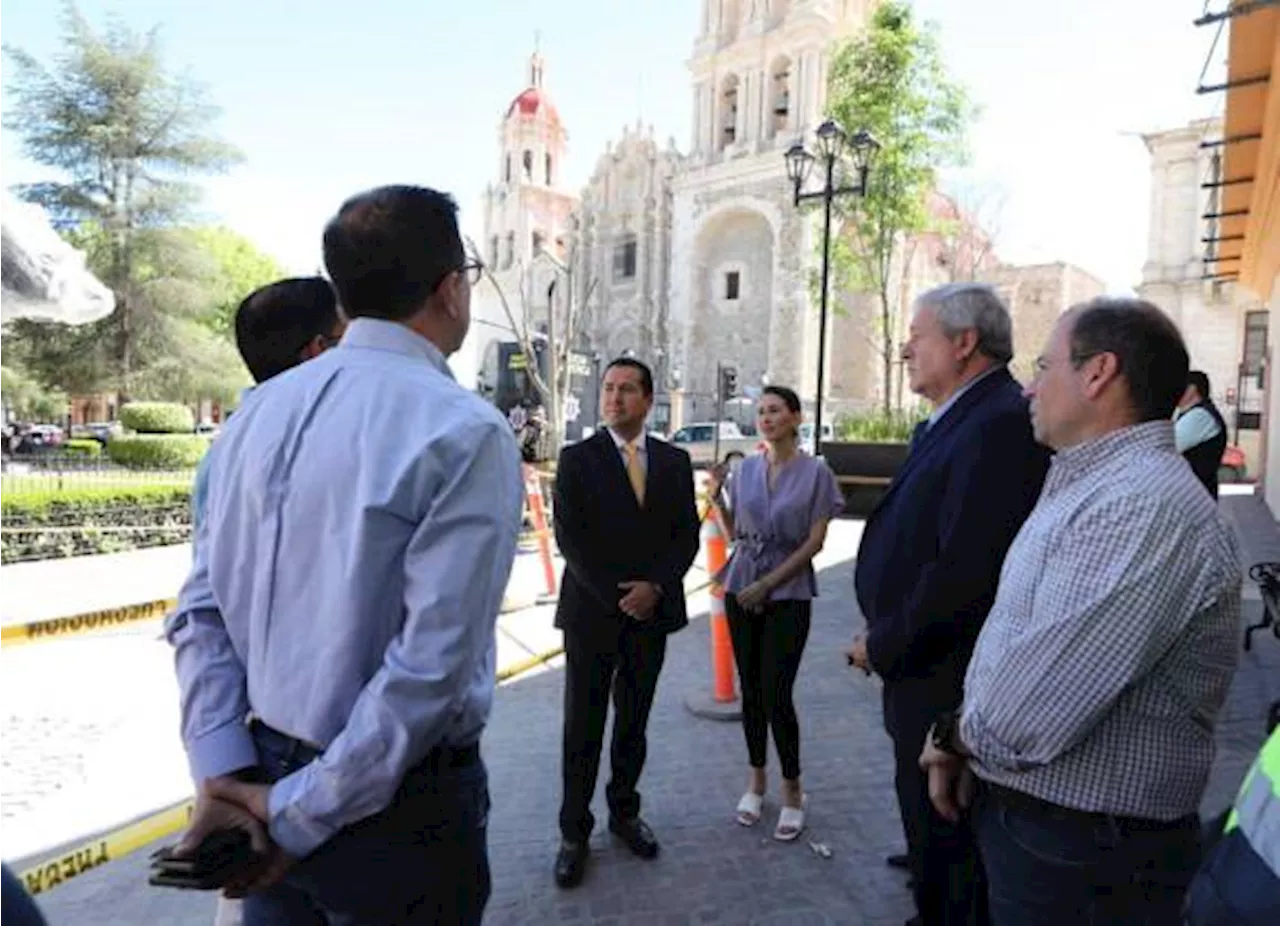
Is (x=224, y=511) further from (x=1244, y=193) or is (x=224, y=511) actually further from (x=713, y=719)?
(x=1244, y=193)

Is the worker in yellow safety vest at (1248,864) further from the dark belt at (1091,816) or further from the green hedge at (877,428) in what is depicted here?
the green hedge at (877,428)

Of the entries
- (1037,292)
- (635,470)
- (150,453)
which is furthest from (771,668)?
(1037,292)

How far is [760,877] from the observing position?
3.54 metres

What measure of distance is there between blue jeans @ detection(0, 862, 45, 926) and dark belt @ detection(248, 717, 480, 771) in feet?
1.63

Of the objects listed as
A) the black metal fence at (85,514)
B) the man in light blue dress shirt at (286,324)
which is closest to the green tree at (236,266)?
the black metal fence at (85,514)

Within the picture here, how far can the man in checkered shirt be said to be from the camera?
164cm

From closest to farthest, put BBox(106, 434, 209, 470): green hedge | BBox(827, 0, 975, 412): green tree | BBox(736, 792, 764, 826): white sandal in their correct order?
BBox(736, 792, 764, 826): white sandal, BBox(106, 434, 209, 470): green hedge, BBox(827, 0, 975, 412): green tree

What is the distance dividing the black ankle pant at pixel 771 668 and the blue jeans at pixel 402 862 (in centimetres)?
238

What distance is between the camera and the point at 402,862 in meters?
1.54

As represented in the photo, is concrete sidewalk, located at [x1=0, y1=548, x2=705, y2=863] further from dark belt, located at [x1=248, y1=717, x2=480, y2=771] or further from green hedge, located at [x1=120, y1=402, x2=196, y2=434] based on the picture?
green hedge, located at [x1=120, y1=402, x2=196, y2=434]

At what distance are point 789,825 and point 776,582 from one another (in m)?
1.07

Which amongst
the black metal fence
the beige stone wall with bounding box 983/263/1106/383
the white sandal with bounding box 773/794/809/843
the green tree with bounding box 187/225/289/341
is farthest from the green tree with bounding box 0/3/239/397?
the beige stone wall with bounding box 983/263/1106/383

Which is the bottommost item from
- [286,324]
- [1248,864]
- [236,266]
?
[1248,864]

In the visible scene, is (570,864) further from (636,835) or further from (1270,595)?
(1270,595)
